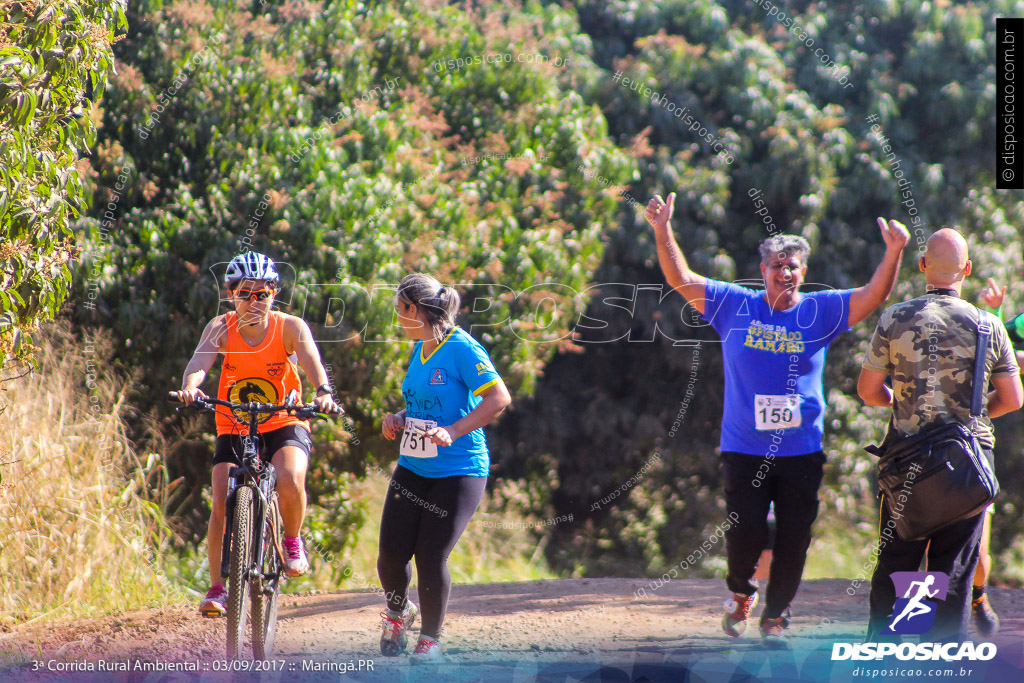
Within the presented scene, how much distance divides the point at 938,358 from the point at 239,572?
3089mm

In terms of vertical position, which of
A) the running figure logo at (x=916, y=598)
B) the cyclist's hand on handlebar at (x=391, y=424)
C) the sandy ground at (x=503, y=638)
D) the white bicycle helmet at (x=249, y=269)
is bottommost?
the sandy ground at (x=503, y=638)

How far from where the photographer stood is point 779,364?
16.2 feet

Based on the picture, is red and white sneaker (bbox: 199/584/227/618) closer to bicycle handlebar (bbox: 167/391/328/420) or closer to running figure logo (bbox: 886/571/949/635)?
bicycle handlebar (bbox: 167/391/328/420)

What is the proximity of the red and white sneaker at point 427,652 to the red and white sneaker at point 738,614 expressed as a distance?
156 cm

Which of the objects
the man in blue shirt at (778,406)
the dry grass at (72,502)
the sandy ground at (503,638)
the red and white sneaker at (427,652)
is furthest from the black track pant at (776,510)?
the dry grass at (72,502)

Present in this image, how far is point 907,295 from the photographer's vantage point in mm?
10383

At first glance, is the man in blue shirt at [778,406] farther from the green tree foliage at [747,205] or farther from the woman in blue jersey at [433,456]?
the green tree foliage at [747,205]

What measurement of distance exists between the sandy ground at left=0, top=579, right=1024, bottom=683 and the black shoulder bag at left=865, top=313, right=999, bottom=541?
0.90 m

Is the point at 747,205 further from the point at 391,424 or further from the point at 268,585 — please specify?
the point at 268,585

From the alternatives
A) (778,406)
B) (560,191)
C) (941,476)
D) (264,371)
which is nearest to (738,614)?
(778,406)

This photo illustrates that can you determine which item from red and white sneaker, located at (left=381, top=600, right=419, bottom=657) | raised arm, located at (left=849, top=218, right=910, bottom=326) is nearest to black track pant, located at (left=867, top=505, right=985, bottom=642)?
raised arm, located at (left=849, top=218, right=910, bottom=326)

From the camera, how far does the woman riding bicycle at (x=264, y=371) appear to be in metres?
4.89

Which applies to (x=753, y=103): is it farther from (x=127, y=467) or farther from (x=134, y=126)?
(x=127, y=467)

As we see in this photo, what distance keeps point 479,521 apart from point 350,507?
2.55 meters
